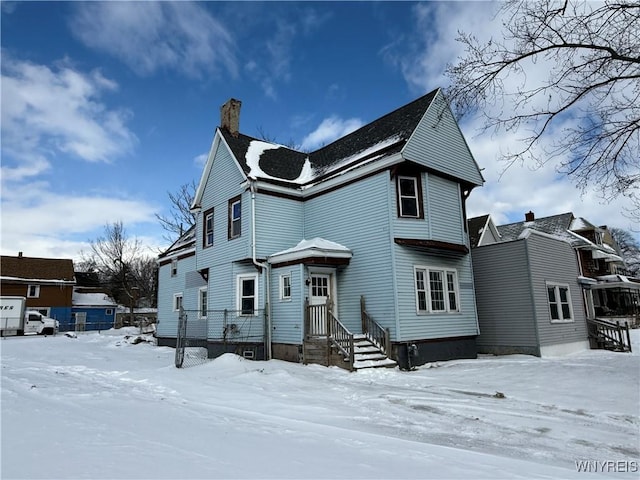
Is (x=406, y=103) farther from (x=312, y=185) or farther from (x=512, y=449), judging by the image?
(x=512, y=449)

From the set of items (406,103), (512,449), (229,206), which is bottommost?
(512,449)

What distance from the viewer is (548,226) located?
128 ft

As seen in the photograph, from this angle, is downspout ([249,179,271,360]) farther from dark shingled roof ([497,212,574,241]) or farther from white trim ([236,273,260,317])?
dark shingled roof ([497,212,574,241])

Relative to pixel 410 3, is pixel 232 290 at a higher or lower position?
lower

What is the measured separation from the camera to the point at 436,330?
13.8m

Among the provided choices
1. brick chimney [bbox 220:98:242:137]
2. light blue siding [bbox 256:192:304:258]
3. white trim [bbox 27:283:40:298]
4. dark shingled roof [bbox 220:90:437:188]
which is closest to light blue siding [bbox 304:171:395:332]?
dark shingled roof [bbox 220:90:437:188]

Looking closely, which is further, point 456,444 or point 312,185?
point 312,185

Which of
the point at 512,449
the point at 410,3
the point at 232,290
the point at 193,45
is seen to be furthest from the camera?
the point at 232,290

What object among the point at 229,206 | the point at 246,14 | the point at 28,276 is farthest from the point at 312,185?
the point at 28,276

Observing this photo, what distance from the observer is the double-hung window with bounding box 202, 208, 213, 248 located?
60.4 feet

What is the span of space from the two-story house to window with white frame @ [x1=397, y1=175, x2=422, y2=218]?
39908mm

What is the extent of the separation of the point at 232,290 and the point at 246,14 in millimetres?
9971

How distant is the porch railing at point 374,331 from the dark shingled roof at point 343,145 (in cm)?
563

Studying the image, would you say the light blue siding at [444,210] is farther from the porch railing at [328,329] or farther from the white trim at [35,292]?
the white trim at [35,292]
